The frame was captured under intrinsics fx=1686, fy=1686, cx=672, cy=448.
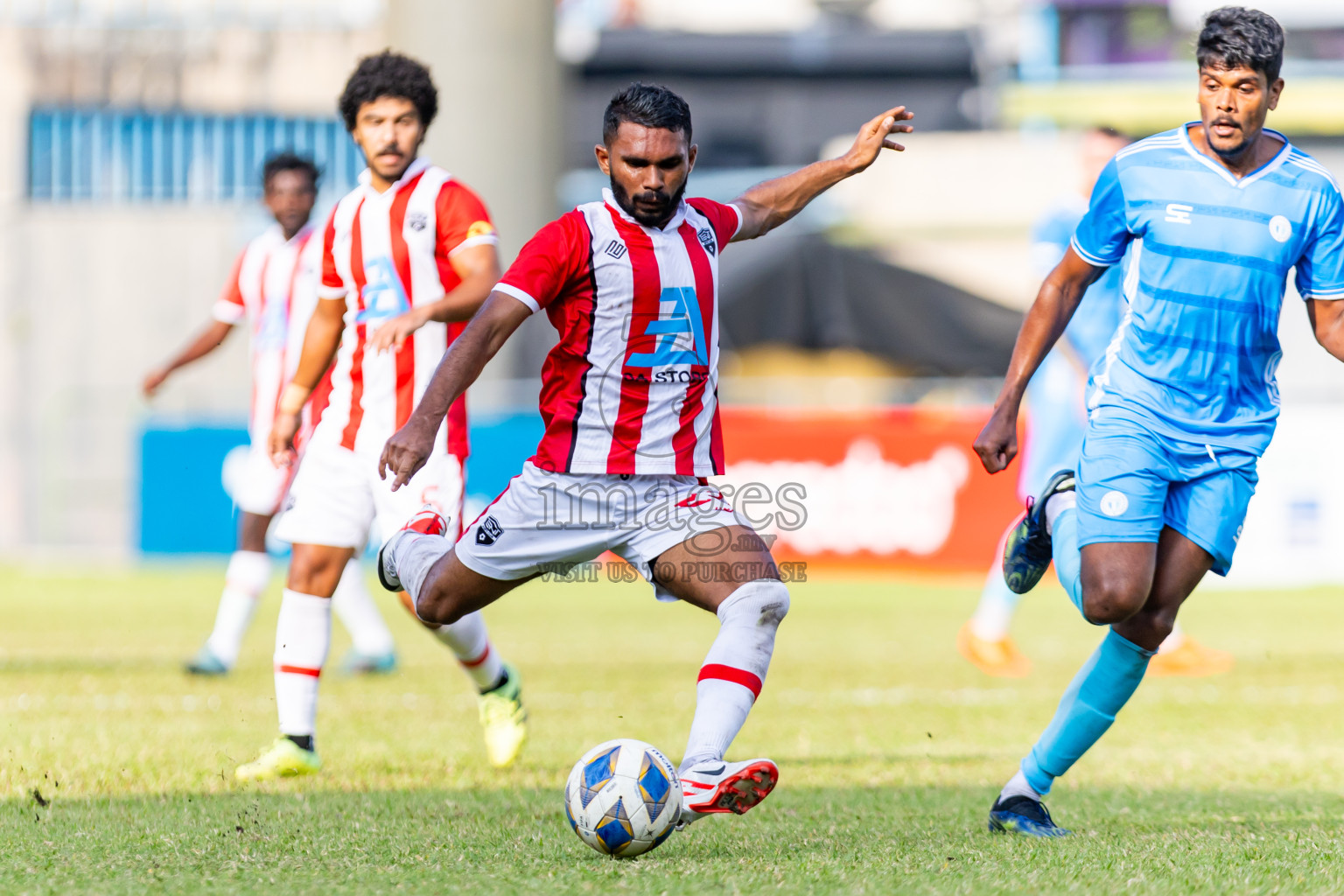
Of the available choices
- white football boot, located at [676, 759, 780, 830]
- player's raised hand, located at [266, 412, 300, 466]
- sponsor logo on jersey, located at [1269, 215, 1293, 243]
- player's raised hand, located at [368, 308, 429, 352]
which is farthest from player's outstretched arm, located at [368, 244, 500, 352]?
sponsor logo on jersey, located at [1269, 215, 1293, 243]

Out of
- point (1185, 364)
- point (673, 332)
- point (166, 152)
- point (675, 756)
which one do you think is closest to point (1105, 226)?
point (1185, 364)

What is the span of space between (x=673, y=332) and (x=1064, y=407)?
473 cm

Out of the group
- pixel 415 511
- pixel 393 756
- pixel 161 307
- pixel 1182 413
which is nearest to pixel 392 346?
pixel 415 511

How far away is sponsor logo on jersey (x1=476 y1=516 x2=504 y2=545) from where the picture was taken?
4.65 m

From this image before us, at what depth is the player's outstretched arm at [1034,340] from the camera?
460cm

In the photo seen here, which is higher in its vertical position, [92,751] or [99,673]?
[92,751]

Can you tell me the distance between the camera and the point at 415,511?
5.49 m

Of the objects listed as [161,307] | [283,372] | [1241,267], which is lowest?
[161,307]

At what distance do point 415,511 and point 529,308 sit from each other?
4.47 ft

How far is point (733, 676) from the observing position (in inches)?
169

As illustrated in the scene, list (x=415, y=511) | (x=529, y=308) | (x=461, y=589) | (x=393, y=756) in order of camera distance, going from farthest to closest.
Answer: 1. (x=393, y=756)
2. (x=415, y=511)
3. (x=461, y=589)
4. (x=529, y=308)

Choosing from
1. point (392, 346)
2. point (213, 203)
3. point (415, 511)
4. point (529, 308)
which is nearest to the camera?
point (529, 308)

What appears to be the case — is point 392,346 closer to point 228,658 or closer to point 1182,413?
point 1182,413

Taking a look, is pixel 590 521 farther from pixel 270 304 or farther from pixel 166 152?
pixel 166 152
